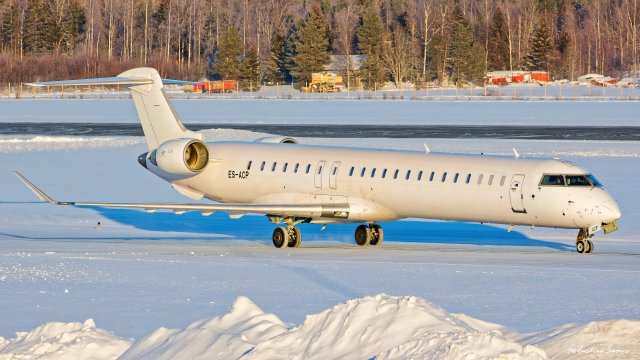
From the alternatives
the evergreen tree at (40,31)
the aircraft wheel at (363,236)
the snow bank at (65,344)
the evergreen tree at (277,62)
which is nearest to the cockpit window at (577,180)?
the aircraft wheel at (363,236)

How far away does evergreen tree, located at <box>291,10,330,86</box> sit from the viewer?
10962cm

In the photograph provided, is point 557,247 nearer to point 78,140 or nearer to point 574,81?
point 78,140

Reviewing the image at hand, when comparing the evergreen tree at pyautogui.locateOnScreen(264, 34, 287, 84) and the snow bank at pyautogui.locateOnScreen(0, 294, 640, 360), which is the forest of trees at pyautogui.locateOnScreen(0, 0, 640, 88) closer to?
the evergreen tree at pyautogui.locateOnScreen(264, 34, 287, 84)

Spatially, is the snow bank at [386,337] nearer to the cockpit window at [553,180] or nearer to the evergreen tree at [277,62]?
the cockpit window at [553,180]

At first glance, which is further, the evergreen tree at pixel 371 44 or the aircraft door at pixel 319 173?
the evergreen tree at pixel 371 44

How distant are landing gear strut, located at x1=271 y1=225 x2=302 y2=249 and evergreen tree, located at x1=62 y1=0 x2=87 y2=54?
101154 mm

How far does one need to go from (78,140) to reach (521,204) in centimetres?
2712

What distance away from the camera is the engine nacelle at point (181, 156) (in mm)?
24047

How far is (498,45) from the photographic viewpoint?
126312 mm

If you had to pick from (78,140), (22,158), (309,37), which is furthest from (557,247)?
(309,37)

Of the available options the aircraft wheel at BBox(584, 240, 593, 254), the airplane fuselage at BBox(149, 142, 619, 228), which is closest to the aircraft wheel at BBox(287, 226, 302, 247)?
the airplane fuselage at BBox(149, 142, 619, 228)

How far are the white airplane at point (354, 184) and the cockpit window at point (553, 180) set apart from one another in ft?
Answer: 0.06

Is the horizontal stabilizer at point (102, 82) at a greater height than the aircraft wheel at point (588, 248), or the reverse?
the horizontal stabilizer at point (102, 82)

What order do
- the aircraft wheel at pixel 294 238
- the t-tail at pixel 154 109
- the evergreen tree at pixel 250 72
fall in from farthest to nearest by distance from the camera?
1. the evergreen tree at pixel 250 72
2. the t-tail at pixel 154 109
3. the aircraft wheel at pixel 294 238
